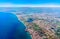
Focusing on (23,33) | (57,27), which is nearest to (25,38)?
(23,33)

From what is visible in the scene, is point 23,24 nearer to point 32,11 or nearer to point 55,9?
point 32,11

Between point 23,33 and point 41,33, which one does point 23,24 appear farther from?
point 41,33

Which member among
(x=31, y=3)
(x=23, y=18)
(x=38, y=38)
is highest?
(x=31, y=3)

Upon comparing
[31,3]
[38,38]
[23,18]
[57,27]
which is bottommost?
[38,38]

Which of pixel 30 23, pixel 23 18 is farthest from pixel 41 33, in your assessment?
pixel 23 18

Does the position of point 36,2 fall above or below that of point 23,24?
above

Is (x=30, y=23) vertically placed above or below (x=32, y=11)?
below
